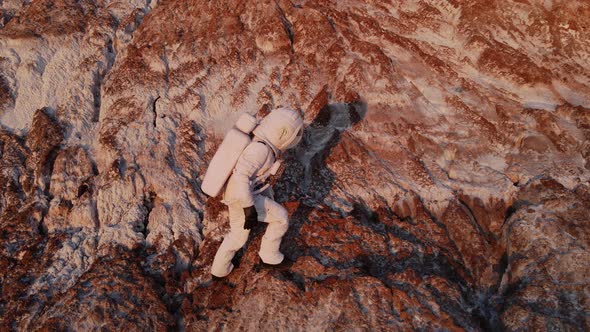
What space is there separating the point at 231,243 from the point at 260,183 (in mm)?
908

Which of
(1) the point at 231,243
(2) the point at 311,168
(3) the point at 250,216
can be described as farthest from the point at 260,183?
(2) the point at 311,168

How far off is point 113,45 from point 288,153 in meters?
5.48

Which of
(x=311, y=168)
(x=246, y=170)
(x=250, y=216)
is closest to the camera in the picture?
(x=246, y=170)

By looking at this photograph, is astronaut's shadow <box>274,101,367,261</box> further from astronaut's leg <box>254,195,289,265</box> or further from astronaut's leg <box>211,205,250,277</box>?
astronaut's leg <box>211,205,250,277</box>

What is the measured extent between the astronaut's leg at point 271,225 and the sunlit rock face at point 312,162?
236mm

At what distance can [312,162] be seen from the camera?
7965 millimetres

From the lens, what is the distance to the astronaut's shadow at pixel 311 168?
685cm

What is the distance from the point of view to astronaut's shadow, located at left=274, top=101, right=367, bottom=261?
6848mm

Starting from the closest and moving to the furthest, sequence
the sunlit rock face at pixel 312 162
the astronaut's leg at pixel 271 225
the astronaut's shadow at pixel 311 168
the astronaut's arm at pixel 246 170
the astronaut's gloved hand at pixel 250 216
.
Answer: the astronaut's arm at pixel 246 170 → the astronaut's gloved hand at pixel 250 216 → the astronaut's leg at pixel 271 225 → the sunlit rock face at pixel 312 162 → the astronaut's shadow at pixel 311 168

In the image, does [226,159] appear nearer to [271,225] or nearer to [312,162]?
[271,225]

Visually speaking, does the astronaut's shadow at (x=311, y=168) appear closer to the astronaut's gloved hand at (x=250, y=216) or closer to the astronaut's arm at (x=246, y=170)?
the astronaut's gloved hand at (x=250, y=216)

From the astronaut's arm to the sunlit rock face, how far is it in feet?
4.37

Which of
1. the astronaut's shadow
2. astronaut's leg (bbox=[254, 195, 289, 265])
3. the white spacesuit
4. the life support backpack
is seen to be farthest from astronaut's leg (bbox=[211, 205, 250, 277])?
the astronaut's shadow

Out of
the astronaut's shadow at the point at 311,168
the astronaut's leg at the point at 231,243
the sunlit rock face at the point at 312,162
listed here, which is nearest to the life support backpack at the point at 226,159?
the astronaut's leg at the point at 231,243
